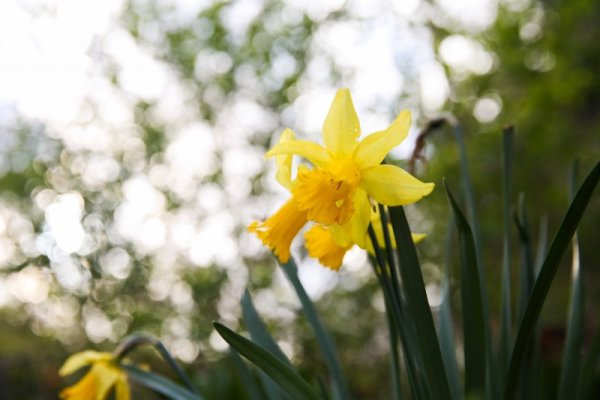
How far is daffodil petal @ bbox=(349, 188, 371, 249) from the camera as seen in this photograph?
2.68 ft

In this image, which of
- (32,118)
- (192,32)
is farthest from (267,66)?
(32,118)

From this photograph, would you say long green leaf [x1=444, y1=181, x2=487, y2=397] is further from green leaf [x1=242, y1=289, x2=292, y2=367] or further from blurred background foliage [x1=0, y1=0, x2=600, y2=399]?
blurred background foliage [x1=0, y1=0, x2=600, y2=399]

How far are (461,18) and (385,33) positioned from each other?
65 centimetres

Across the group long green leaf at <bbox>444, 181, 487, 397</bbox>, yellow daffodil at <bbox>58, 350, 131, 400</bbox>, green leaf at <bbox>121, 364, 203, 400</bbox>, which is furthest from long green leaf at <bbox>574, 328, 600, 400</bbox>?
yellow daffodil at <bbox>58, 350, 131, 400</bbox>

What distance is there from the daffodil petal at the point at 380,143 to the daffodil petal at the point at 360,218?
43 mm

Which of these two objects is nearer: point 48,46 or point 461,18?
point 461,18

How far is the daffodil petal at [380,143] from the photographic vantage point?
782 mm

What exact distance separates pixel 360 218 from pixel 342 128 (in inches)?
4.8

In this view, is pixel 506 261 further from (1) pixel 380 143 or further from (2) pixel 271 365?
(2) pixel 271 365

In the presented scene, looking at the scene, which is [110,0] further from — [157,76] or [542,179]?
[542,179]

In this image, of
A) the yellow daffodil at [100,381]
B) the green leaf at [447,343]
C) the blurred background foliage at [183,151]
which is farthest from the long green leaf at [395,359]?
the blurred background foliage at [183,151]

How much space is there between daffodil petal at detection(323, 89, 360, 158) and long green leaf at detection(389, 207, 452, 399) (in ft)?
0.39

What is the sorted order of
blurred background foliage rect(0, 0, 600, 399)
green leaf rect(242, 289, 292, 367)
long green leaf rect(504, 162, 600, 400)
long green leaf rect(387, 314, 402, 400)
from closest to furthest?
long green leaf rect(504, 162, 600, 400)
long green leaf rect(387, 314, 402, 400)
green leaf rect(242, 289, 292, 367)
blurred background foliage rect(0, 0, 600, 399)

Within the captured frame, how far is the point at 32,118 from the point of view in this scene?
496cm
